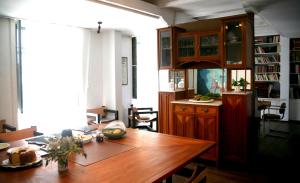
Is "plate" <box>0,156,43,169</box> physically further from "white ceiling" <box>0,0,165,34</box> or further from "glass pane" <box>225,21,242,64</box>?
"glass pane" <box>225,21,242,64</box>

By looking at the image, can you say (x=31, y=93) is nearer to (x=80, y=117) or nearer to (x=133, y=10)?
(x=80, y=117)

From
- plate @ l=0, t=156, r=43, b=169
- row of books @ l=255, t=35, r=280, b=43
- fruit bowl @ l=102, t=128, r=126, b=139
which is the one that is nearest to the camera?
plate @ l=0, t=156, r=43, b=169

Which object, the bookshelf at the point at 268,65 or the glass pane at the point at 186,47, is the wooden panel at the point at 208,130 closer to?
the glass pane at the point at 186,47

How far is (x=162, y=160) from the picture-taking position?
1950mm

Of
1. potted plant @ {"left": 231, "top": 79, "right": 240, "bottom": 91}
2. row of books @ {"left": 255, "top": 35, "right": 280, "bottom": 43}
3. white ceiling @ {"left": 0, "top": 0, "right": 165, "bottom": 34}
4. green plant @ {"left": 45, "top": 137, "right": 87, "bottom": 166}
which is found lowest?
green plant @ {"left": 45, "top": 137, "right": 87, "bottom": 166}

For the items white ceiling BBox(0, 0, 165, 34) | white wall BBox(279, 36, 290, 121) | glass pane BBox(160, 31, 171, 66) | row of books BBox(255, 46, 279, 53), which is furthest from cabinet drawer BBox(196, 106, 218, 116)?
row of books BBox(255, 46, 279, 53)

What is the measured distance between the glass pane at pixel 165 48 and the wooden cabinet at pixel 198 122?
863 mm

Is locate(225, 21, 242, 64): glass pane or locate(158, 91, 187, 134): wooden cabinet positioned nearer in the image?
locate(225, 21, 242, 64): glass pane

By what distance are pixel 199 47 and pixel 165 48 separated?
0.67 metres

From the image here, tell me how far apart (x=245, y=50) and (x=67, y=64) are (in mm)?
3434

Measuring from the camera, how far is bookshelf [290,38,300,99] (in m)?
7.05

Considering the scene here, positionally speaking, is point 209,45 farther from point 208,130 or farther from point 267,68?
point 267,68

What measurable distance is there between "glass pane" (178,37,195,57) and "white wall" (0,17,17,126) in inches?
115

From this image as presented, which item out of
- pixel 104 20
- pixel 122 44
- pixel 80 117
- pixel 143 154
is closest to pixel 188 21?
pixel 104 20
